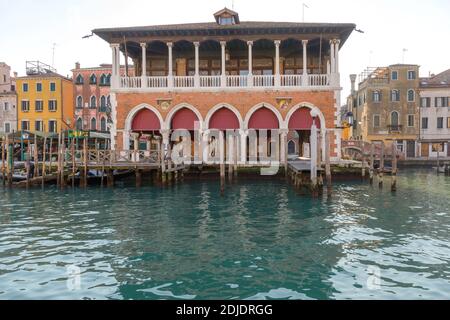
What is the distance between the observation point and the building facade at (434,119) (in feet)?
140

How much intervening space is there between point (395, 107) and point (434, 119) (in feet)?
13.5

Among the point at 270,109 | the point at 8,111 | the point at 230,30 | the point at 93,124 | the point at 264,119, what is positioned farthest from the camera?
the point at 93,124

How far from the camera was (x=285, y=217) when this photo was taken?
1228 cm

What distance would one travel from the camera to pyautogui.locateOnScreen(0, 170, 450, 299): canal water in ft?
20.9

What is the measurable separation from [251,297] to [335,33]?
65.9ft

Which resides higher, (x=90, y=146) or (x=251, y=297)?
(x=90, y=146)

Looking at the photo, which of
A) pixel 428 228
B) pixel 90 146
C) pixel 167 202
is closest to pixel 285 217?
pixel 428 228

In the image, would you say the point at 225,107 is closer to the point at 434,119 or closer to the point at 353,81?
the point at 434,119

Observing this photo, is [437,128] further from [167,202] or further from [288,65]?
[167,202]

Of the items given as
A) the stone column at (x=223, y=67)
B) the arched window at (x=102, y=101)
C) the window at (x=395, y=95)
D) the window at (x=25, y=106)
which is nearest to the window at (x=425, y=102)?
the window at (x=395, y=95)

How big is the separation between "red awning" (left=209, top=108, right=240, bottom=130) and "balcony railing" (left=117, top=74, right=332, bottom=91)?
1423 mm

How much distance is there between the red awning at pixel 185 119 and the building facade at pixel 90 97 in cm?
2219

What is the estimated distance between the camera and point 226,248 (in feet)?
28.7

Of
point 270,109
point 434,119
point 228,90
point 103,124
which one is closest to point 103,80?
point 103,124
